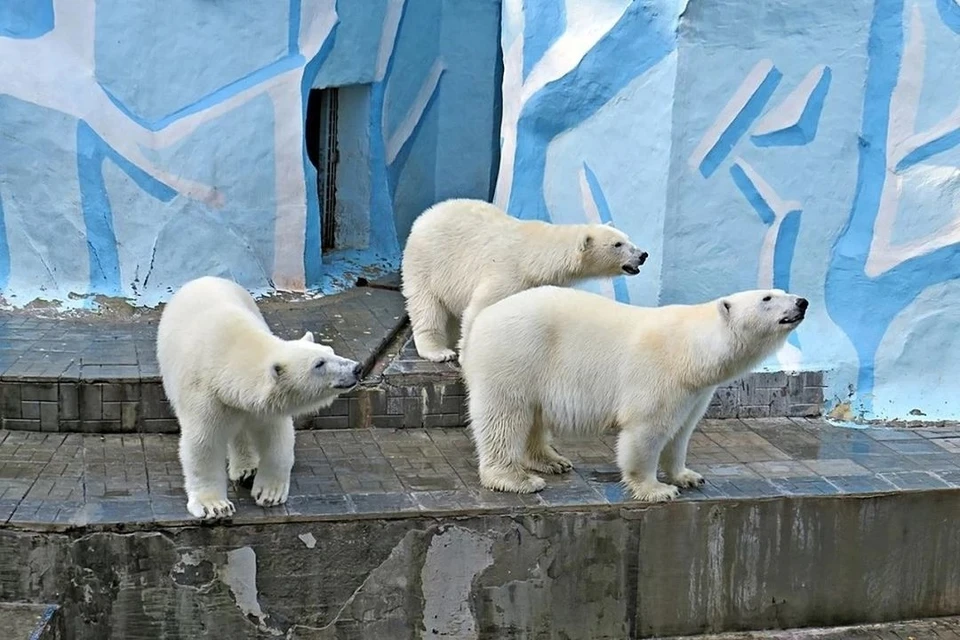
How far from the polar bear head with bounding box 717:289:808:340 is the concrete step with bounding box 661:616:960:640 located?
1358mm

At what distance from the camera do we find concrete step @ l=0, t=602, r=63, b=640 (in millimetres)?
3959

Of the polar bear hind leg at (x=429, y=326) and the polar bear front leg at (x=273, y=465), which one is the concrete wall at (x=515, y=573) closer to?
the polar bear front leg at (x=273, y=465)

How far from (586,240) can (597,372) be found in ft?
3.46

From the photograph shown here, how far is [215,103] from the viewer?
686 centimetres

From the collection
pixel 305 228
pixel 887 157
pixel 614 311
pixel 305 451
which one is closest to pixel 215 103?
pixel 305 228

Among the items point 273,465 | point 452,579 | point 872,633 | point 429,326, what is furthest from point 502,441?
point 872,633

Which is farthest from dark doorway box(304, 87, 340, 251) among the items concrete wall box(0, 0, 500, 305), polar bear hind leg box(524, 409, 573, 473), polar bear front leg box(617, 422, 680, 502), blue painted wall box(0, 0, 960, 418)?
polar bear front leg box(617, 422, 680, 502)

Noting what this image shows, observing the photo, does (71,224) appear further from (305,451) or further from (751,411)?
(751,411)

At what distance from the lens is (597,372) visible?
4.64 m

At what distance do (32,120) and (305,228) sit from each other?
5.62ft

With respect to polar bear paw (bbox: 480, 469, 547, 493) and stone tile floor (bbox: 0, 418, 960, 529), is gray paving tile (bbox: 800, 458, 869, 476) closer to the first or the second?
stone tile floor (bbox: 0, 418, 960, 529)

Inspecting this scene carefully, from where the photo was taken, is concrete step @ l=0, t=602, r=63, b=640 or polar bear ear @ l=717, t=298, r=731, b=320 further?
polar bear ear @ l=717, t=298, r=731, b=320

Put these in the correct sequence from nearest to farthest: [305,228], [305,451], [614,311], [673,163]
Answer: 1. [614,311]
2. [305,451]
3. [673,163]
4. [305,228]

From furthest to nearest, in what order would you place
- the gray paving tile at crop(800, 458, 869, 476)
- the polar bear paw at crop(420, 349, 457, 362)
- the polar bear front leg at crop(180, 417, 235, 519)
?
the polar bear paw at crop(420, 349, 457, 362), the gray paving tile at crop(800, 458, 869, 476), the polar bear front leg at crop(180, 417, 235, 519)
